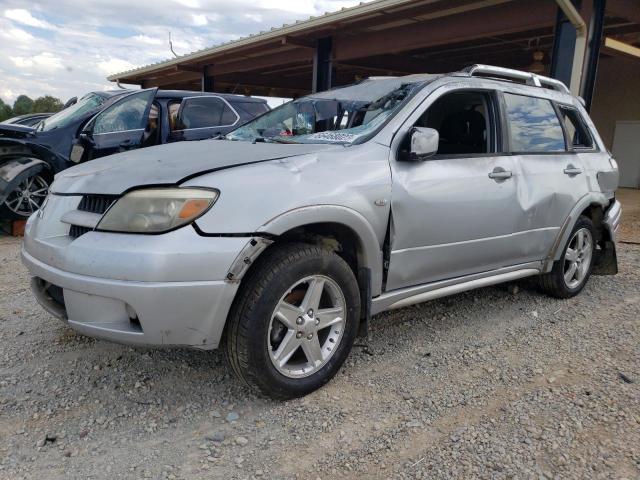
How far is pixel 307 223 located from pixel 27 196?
5.39 m

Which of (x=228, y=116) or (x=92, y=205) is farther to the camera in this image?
(x=228, y=116)

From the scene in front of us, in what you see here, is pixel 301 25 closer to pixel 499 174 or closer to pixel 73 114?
Answer: pixel 73 114

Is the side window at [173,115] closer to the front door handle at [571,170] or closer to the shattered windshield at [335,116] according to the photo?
the shattered windshield at [335,116]

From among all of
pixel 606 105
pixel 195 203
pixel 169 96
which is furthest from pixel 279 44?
pixel 195 203

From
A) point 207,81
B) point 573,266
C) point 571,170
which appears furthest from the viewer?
point 207,81

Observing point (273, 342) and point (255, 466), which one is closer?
point (255, 466)

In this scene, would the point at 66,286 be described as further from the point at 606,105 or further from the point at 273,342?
the point at 606,105

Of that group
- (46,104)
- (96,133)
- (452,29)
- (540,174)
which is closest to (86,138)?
(96,133)

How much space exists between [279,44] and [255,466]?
1216 centimetres

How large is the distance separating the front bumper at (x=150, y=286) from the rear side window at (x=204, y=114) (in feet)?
16.5

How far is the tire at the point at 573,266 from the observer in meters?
4.43

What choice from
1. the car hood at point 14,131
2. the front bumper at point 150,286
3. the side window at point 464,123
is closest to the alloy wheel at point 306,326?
the front bumper at point 150,286

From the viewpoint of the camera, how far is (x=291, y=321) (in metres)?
2.64

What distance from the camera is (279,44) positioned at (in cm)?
1288
